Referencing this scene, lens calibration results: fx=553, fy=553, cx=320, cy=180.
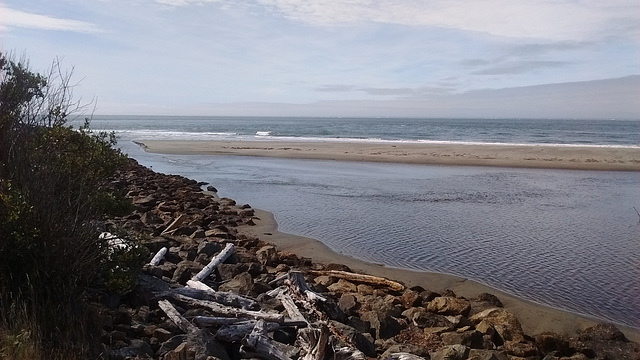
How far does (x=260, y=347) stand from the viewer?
18.2 feet

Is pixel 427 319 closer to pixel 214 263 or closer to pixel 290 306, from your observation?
pixel 290 306

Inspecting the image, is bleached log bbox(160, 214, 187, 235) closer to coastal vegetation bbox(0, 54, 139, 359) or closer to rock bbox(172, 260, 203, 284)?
rock bbox(172, 260, 203, 284)

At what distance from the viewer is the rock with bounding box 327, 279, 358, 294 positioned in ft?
28.3

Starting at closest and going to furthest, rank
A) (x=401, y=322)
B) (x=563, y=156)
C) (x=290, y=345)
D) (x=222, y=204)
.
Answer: (x=290, y=345) < (x=401, y=322) < (x=222, y=204) < (x=563, y=156)

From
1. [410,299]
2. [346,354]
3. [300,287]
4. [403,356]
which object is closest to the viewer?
[346,354]

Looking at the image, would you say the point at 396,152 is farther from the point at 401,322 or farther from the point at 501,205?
the point at 401,322

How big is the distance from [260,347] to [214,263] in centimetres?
317

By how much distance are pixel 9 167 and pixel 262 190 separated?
14.0 metres

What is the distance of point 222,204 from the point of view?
16344 mm

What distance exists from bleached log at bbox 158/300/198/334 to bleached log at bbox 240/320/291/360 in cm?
59

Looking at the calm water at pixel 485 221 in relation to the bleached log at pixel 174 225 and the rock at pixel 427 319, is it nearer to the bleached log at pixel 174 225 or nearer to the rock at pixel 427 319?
the rock at pixel 427 319

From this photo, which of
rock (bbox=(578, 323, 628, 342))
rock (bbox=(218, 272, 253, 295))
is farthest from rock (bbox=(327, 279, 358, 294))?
rock (bbox=(578, 323, 628, 342))

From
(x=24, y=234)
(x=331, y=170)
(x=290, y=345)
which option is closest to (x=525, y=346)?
(x=290, y=345)

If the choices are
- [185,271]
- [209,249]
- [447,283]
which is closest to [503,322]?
[447,283]
